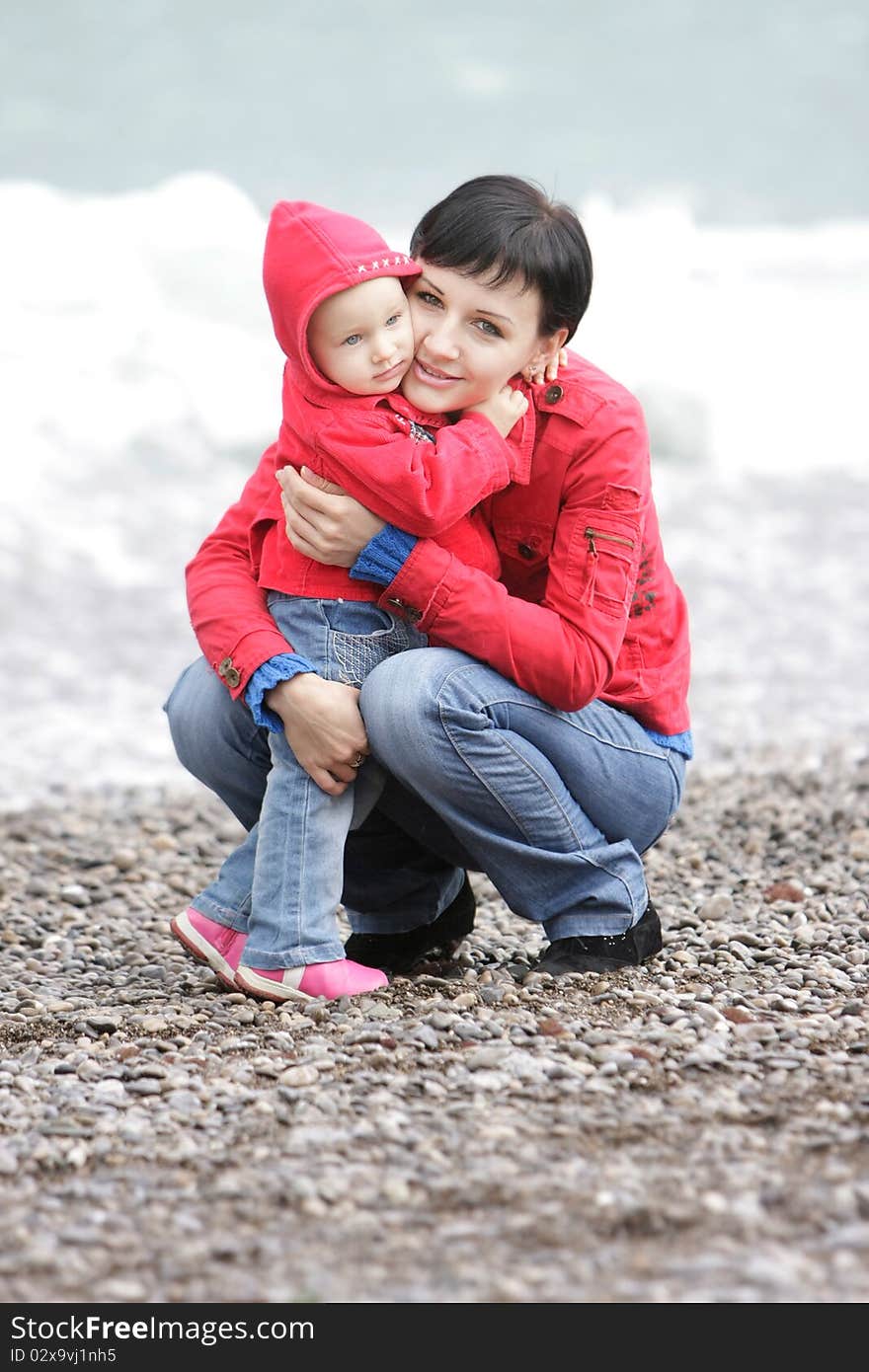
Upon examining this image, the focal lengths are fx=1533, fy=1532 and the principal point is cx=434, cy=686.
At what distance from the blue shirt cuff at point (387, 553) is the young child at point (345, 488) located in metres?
0.03

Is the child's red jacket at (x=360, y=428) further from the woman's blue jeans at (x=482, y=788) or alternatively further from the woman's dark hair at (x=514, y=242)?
the woman's blue jeans at (x=482, y=788)

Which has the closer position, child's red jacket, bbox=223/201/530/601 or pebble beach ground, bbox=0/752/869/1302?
pebble beach ground, bbox=0/752/869/1302

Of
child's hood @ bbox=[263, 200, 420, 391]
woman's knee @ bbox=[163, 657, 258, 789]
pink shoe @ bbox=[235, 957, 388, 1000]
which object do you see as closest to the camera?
child's hood @ bbox=[263, 200, 420, 391]

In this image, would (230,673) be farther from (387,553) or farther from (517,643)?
(517,643)

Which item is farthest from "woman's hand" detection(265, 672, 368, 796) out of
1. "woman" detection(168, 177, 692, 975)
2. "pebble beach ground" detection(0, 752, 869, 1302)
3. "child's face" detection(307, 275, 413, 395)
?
"child's face" detection(307, 275, 413, 395)

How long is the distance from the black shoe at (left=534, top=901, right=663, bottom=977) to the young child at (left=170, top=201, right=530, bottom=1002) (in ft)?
1.13

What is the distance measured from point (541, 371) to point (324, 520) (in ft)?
1.61

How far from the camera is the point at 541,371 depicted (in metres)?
2.80

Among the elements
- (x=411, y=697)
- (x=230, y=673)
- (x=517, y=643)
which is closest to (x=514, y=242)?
(x=517, y=643)

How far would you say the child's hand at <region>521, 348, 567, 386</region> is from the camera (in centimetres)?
279

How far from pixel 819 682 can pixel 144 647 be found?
4.22 meters

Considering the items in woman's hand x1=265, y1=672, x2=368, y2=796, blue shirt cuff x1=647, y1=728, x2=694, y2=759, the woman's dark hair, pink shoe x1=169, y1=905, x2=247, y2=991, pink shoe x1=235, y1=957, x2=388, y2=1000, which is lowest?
pink shoe x1=169, y1=905, x2=247, y2=991

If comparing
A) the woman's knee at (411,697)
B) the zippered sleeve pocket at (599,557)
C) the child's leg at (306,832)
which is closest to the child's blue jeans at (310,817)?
the child's leg at (306,832)

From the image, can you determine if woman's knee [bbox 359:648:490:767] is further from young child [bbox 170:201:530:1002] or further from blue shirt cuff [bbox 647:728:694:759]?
blue shirt cuff [bbox 647:728:694:759]
